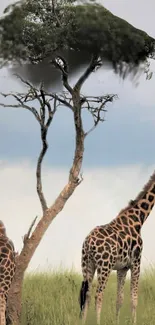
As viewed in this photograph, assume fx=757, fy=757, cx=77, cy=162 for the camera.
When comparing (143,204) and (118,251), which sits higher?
(143,204)

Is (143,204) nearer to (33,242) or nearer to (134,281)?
(134,281)

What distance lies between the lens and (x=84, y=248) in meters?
9.71

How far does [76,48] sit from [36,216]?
8.24ft

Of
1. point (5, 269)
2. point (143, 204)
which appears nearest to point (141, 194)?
point (143, 204)

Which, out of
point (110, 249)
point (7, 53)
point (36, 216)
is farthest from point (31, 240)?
point (7, 53)

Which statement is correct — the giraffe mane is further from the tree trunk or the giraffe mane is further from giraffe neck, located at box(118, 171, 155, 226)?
the tree trunk

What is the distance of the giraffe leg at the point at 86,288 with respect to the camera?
9.48m

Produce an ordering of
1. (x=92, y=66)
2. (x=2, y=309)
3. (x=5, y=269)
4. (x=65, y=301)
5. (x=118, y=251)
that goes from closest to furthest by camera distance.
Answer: (x=2, y=309)
(x=5, y=269)
(x=118, y=251)
(x=92, y=66)
(x=65, y=301)

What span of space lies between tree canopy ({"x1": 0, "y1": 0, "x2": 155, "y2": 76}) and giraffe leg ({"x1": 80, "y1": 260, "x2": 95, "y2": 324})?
9.95 ft

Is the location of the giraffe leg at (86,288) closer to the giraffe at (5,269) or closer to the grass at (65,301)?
the grass at (65,301)

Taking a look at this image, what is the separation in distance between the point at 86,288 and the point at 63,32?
11.6 feet

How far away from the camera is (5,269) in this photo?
9172mm

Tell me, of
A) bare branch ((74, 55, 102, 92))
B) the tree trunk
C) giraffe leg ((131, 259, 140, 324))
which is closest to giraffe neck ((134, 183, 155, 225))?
giraffe leg ((131, 259, 140, 324))

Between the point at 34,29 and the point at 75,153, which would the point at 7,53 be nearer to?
the point at 34,29
